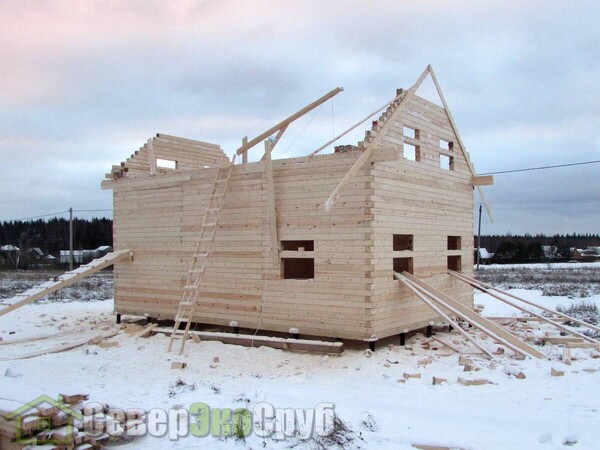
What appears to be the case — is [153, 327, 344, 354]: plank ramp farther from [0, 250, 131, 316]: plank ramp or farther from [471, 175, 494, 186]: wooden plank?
[471, 175, 494, 186]: wooden plank

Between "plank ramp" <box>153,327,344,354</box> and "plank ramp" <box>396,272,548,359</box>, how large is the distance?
84.1 inches

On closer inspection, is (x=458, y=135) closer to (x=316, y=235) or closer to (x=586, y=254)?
(x=316, y=235)

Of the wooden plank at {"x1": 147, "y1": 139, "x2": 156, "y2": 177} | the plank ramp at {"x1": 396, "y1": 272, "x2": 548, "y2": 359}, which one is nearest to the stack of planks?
the plank ramp at {"x1": 396, "y1": 272, "x2": 548, "y2": 359}

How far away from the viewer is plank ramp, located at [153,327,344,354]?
430 inches

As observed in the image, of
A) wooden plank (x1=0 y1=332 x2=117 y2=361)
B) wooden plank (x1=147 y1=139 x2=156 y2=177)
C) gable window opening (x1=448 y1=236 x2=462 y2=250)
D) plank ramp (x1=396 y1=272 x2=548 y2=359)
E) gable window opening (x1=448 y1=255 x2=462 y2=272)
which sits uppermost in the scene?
wooden plank (x1=147 y1=139 x2=156 y2=177)

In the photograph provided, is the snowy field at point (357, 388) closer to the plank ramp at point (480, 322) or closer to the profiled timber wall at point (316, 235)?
the plank ramp at point (480, 322)

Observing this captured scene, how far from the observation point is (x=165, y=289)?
14070 millimetres

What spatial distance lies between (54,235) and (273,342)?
64.7 m

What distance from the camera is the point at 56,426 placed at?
5992 mm

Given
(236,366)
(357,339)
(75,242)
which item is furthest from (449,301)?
(75,242)

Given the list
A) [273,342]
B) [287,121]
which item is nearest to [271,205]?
[287,121]

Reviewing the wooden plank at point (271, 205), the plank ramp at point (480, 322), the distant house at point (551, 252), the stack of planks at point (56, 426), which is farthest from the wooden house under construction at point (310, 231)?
the distant house at point (551, 252)

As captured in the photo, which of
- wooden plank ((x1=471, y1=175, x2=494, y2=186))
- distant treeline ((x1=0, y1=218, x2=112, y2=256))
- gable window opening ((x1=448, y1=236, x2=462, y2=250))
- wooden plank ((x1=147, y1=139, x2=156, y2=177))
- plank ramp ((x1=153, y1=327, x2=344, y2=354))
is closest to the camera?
plank ramp ((x1=153, y1=327, x2=344, y2=354))

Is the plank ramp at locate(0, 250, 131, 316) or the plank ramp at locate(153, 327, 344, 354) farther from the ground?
the plank ramp at locate(0, 250, 131, 316)
